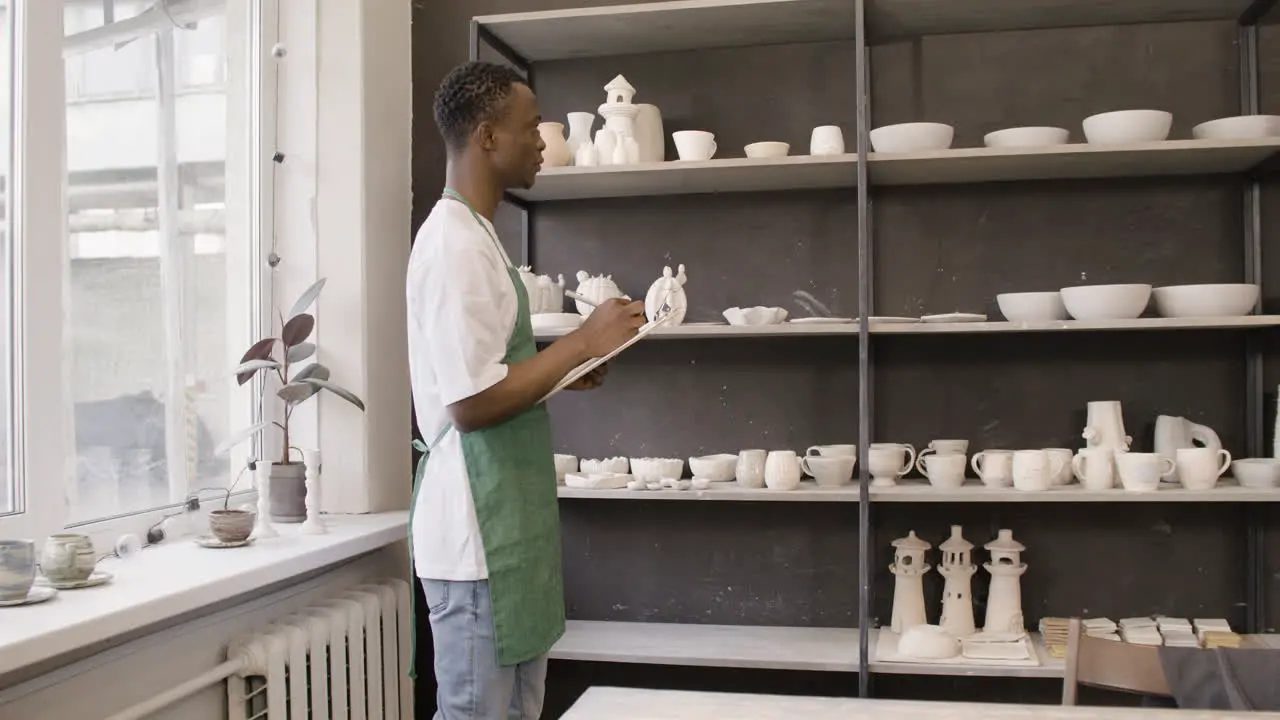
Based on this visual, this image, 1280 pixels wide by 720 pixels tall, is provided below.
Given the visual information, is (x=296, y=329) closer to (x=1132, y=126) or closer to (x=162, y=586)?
(x=162, y=586)

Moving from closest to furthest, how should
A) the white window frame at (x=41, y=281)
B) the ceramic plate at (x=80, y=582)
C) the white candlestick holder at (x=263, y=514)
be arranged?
the ceramic plate at (x=80, y=582), the white window frame at (x=41, y=281), the white candlestick holder at (x=263, y=514)

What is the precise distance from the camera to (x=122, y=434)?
2.26 metres

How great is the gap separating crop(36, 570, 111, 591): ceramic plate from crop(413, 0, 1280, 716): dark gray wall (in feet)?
4.45

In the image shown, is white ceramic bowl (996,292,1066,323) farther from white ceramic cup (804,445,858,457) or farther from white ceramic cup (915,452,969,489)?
white ceramic cup (804,445,858,457)

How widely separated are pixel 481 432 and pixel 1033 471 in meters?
1.37

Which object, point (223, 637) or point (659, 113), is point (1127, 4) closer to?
point (659, 113)

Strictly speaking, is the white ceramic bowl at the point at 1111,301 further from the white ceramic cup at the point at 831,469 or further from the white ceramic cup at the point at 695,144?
the white ceramic cup at the point at 695,144

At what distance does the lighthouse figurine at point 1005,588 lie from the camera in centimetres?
265

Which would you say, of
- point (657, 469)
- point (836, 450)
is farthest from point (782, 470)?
point (657, 469)

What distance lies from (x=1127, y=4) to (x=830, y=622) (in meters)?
1.70

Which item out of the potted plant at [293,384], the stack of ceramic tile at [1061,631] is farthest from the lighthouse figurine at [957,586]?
the potted plant at [293,384]

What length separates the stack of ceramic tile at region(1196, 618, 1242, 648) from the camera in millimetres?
2477

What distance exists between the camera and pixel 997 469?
8.38ft

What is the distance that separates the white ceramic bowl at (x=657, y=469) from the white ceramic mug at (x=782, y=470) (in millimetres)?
246
